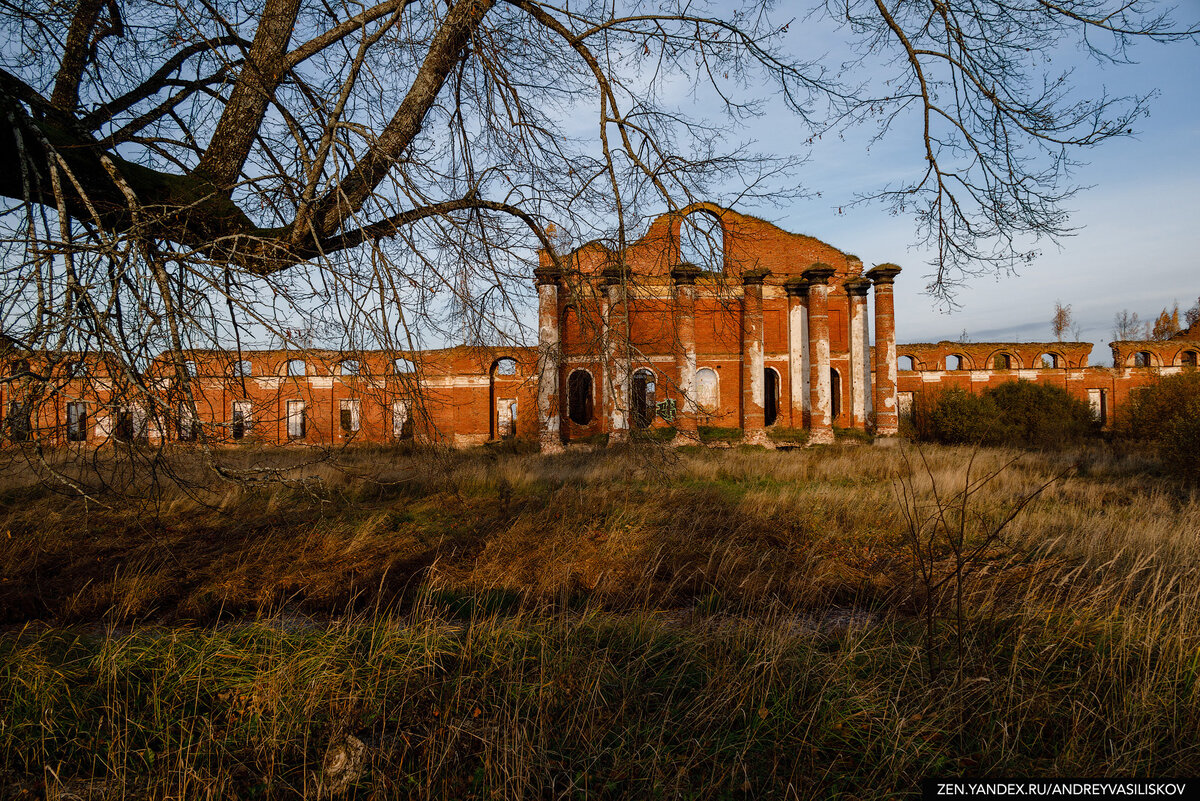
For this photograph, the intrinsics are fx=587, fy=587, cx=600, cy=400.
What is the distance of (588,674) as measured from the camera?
279 cm

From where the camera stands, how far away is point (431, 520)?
25.2 ft

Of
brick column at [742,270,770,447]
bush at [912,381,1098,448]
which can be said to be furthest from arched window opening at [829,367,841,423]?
brick column at [742,270,770,447]

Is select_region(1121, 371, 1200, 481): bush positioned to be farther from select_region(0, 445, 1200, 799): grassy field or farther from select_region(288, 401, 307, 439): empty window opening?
select_region(288, 401, 307, 439): empty window opening

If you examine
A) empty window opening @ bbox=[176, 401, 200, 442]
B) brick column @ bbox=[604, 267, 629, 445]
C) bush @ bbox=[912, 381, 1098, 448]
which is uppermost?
brick column @ bbox=[604, 267, 629, 445]

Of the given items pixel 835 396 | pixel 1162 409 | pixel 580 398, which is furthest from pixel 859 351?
pixel 580 398

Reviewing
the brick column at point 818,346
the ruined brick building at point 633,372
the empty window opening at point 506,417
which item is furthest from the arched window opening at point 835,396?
the empty window opening at point 506,417

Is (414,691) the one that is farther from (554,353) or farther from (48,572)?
(48,572)

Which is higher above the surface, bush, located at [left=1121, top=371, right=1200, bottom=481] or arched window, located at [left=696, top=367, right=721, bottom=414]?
arched window, located at [left=696, top=367, right=721, bottom=414]

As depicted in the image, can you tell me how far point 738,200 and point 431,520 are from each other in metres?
5.69

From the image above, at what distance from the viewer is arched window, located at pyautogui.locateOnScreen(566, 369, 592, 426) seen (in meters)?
25.9

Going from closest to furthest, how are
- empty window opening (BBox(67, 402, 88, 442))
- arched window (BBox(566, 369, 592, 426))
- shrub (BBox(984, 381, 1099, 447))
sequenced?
empty window opening (BBox(67, 402, 88, 442)) < shrub (BBox(984, 381, 1099, 447)) < arched window (BBox(566, 369, 592, 426))

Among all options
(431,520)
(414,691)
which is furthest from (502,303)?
(431,520)

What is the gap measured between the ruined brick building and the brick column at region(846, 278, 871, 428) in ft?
0.24

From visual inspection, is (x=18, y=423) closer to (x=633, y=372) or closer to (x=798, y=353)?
(x=633, y=372)
